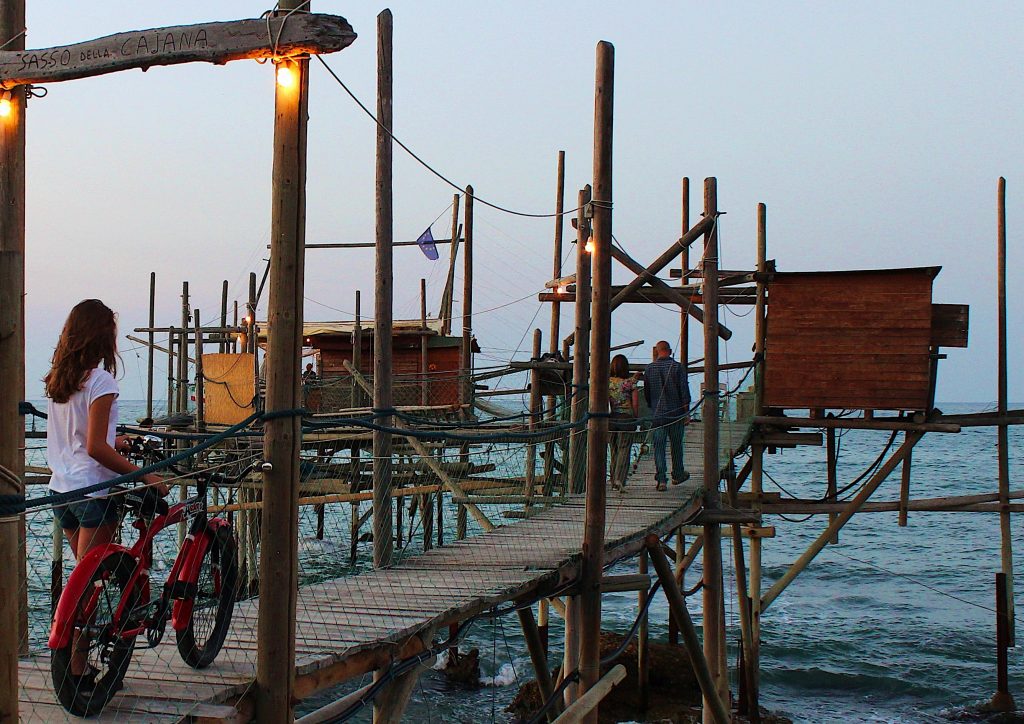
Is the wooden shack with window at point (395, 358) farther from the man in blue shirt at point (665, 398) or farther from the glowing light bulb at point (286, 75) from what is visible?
the glowing light bulb at point (286, 75)

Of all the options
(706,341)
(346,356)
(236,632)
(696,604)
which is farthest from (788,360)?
(346,356)

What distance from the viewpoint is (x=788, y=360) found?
48.5 ft

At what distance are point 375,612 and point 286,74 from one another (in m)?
3.26

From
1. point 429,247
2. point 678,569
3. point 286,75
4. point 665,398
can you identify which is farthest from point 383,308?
point 429,247

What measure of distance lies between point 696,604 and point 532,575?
19154mm

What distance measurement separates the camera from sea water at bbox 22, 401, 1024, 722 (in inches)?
684

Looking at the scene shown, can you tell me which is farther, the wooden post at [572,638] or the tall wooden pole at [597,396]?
the wooden post at [572,638]

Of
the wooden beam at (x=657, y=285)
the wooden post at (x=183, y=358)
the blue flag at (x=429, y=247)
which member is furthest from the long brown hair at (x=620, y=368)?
the wooden post at (x=183, y=358)

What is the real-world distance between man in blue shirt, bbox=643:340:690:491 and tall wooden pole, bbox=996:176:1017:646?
550 centimetres

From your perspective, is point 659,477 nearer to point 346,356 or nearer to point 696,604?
point 696,604

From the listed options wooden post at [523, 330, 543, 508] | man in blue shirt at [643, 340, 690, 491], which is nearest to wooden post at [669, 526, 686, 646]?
man in blue shirt at [643, 340, 690, 491]

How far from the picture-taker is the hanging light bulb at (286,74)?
5004 millimetres

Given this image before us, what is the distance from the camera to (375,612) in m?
6.73

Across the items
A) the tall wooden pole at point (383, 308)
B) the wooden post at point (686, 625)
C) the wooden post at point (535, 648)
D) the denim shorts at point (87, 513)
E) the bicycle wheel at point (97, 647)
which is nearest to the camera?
the bicycle wheel at point (97, 647)
